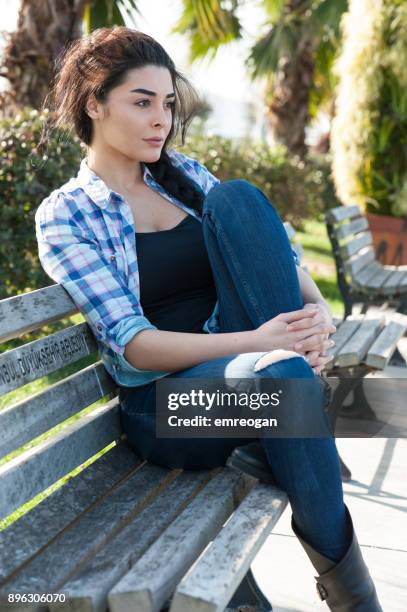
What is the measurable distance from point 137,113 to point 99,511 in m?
1.13

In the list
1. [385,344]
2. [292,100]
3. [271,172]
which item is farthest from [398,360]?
[292,100]

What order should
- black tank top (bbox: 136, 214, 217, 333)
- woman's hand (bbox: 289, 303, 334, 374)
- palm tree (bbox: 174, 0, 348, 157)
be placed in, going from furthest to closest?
palm tree (bbox: 174, 0, 348, 157)
black tank top (bbox: 136, 214, 217, 333)
woman's hand (bbox: 289, 303, 334, 374)

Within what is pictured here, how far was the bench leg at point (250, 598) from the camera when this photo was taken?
87.0 inches

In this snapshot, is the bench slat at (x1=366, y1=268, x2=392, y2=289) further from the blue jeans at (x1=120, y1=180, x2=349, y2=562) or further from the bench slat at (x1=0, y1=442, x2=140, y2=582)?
the bench slat at (x1=0, y1=442, x2=140, y2=582)

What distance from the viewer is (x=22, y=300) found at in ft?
6.57

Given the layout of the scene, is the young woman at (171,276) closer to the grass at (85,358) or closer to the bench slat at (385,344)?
the grass at (85,358)

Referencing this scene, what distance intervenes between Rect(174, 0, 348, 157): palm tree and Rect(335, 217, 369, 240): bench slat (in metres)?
5.96

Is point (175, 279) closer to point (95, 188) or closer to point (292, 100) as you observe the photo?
point (95, 188)

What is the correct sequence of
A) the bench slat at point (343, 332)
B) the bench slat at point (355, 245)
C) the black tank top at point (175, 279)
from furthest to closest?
the bench slat at point (355, 245), the bench slat at point (343, 332), the black tank top at point (175, 279)

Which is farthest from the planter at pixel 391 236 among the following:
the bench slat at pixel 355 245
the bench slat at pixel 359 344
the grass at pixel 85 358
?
the bench slat at pixel 359 344

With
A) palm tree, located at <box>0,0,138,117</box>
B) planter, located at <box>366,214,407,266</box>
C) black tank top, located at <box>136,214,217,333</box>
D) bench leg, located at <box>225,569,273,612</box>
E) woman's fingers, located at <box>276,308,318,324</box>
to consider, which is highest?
palm tree, located at <box>0,0,138,117</box>

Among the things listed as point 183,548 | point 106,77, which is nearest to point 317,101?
point 106,77

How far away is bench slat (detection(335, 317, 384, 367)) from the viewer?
3.09m

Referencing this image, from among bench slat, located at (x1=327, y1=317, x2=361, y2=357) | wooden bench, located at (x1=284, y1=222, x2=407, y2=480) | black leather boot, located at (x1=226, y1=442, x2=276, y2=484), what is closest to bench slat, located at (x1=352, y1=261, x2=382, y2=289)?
wooden bench, located at (x1=284, y1=222, x2=407, y2=480)
